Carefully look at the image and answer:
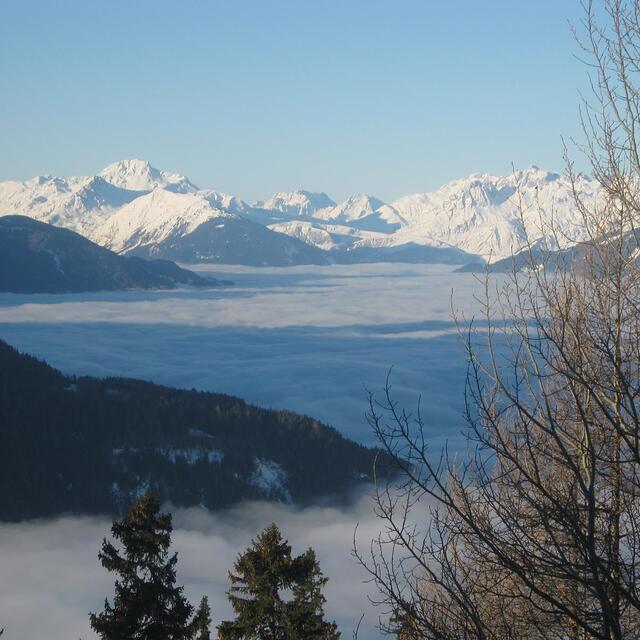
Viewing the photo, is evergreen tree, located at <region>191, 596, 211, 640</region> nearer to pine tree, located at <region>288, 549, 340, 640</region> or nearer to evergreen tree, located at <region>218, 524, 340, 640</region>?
evergreen tree, located at <region>218, 524, 340, 640</region>

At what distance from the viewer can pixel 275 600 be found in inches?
573

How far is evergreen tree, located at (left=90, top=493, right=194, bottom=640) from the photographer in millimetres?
14047

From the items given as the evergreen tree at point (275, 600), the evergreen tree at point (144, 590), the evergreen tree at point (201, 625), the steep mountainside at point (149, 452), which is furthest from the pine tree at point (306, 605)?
the steep mountainside at point (149, 452)

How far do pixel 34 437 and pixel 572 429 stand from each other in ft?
276

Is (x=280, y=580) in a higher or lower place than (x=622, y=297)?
lower

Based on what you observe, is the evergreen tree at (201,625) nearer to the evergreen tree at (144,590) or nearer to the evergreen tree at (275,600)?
the evergreen tree at (144,590)

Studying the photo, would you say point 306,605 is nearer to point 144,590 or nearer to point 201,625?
point 201,625

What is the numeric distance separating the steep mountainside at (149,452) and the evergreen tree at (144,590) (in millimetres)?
61371

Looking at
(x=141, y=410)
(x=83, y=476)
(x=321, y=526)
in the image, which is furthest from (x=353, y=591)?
(x=141, y=410)

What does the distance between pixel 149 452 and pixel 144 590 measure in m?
68.5

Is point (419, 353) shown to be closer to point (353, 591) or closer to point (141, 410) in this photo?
point (141, 410)

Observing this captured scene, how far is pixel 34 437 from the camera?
83.8 m

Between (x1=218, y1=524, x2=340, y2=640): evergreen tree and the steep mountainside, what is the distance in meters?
61.5

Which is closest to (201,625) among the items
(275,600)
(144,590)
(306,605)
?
(144,590)
